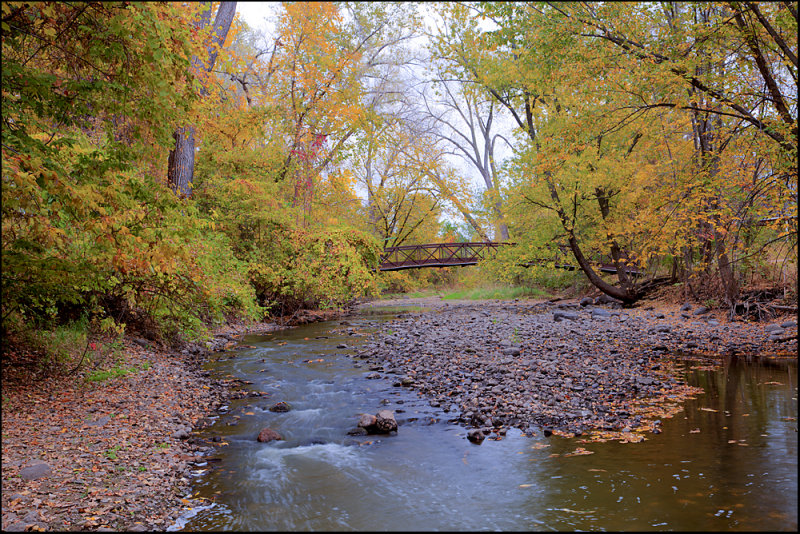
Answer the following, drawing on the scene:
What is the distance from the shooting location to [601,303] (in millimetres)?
19172

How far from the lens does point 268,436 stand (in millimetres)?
5949

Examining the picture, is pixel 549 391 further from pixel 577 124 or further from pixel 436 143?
pixel 436 143

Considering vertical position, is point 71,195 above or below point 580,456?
above

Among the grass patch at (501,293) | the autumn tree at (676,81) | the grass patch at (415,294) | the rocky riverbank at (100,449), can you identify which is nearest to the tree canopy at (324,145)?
the autumn tree at (676,81)

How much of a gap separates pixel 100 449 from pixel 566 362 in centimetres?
685

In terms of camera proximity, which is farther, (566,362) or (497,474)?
(566,362)

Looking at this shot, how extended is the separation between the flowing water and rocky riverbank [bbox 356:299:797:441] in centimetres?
38

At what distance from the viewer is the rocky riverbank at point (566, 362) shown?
614cm

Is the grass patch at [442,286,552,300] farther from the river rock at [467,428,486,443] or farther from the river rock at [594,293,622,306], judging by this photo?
the river rock at [467,428,486,443]

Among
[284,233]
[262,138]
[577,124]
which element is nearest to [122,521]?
[577,124]

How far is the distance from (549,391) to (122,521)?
520 cm

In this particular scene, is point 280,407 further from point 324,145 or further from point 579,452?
point 324,145

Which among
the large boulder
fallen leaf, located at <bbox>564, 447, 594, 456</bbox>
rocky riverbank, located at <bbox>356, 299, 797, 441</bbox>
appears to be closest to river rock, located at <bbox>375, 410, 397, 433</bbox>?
the large boulder

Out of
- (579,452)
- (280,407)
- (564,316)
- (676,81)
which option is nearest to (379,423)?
(280,407)
